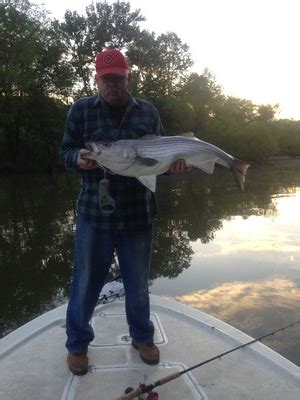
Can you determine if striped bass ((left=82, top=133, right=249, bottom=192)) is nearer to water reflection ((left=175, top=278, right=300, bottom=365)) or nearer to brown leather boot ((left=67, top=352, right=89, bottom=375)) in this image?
brown leather boot ((left=67, top=352, right=89, bottom=375))

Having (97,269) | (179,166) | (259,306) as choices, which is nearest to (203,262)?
(259,306)

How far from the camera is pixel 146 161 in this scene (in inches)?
143

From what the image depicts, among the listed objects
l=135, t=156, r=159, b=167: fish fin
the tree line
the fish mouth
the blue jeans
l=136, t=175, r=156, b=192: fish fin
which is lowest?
the blue jeans

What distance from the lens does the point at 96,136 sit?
3.91 meters

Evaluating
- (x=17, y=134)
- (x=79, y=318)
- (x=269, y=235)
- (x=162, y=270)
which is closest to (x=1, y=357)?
(x=79, y=318)

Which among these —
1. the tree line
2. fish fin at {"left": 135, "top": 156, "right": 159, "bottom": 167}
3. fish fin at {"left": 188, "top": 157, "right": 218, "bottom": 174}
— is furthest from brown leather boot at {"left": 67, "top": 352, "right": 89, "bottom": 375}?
the tree line

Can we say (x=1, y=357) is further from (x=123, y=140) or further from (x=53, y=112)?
(x=53, y=112)

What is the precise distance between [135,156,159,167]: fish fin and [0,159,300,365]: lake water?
3472 mm

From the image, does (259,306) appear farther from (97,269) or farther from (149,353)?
(97,269)

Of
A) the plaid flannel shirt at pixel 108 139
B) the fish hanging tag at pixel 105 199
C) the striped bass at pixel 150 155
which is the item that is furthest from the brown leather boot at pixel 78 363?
the striped bass at pixel 150 155

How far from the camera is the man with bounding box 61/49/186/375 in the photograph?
3912 mm

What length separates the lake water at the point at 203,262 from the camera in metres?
7.26

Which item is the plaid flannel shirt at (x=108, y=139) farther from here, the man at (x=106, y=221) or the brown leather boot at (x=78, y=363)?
the brown leather boot at (x=78, y=363)

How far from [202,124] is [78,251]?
54.5m
